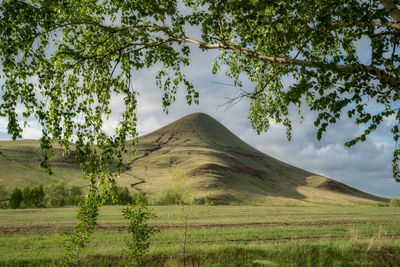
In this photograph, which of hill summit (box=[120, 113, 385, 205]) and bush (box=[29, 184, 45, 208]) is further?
hill summit (box=[120, 113, 385, 205])

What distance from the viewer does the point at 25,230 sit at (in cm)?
2077

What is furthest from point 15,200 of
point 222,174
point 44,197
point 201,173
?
point 222,174

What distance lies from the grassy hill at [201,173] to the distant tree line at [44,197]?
8769mm

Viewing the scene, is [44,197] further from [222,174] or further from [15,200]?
[222,174]

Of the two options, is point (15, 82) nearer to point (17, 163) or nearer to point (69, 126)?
point (69, 126)

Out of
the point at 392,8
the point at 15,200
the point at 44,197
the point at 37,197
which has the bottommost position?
the point at 15,200

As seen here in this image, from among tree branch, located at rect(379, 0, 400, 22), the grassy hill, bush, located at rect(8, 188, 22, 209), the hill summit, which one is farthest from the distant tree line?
tree branch, located at rect(379, 0, 400, 22)

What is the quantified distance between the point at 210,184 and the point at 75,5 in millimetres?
85417

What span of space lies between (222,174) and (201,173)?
9809 mm

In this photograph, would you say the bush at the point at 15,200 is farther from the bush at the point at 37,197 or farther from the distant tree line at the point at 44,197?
the bush at the point at 37,197

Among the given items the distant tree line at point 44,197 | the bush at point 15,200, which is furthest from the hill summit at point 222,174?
the bush at point 15,200

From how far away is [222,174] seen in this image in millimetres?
110688

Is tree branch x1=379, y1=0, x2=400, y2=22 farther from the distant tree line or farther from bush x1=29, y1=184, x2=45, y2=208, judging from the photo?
bush x1=29, y1=184, x2=45, y2=208

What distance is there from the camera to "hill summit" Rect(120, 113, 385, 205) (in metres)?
84.6
